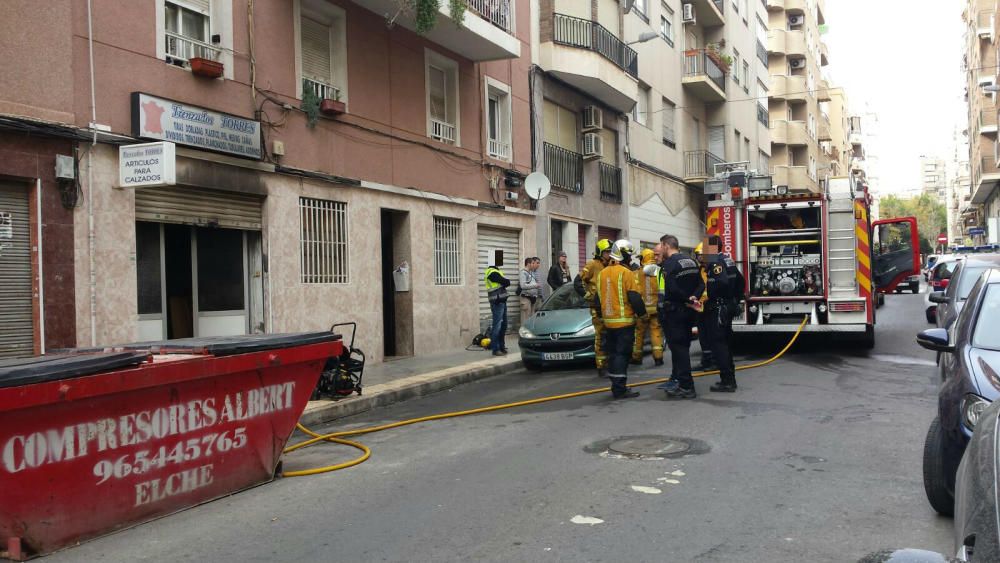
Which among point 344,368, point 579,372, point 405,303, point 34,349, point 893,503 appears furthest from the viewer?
point 405,303

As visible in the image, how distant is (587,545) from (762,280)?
9749 millimetres

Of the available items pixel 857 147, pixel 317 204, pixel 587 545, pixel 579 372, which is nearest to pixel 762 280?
pixel 579 372

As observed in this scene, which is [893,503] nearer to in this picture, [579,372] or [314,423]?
[314,423]

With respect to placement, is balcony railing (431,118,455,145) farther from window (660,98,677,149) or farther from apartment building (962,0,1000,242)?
apartment building (962,0,1000,242)

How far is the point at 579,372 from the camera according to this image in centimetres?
1198

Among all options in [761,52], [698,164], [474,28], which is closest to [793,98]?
[761,52]

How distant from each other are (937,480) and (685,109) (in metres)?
25.0

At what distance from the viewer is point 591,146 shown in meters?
20.5

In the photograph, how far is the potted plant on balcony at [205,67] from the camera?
32.8ft

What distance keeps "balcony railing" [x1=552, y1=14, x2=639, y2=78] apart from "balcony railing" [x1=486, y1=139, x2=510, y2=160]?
10.7 ft

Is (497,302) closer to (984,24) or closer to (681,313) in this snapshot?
(681,313)

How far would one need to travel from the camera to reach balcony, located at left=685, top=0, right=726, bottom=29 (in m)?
28.4

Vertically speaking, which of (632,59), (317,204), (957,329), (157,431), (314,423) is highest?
(632,59)

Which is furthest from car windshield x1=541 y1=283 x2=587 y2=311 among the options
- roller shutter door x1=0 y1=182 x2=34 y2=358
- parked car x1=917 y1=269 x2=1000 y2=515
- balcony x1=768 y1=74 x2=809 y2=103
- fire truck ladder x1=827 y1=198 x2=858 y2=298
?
balcony x1=768 y1=74 x2=809 y2=103
